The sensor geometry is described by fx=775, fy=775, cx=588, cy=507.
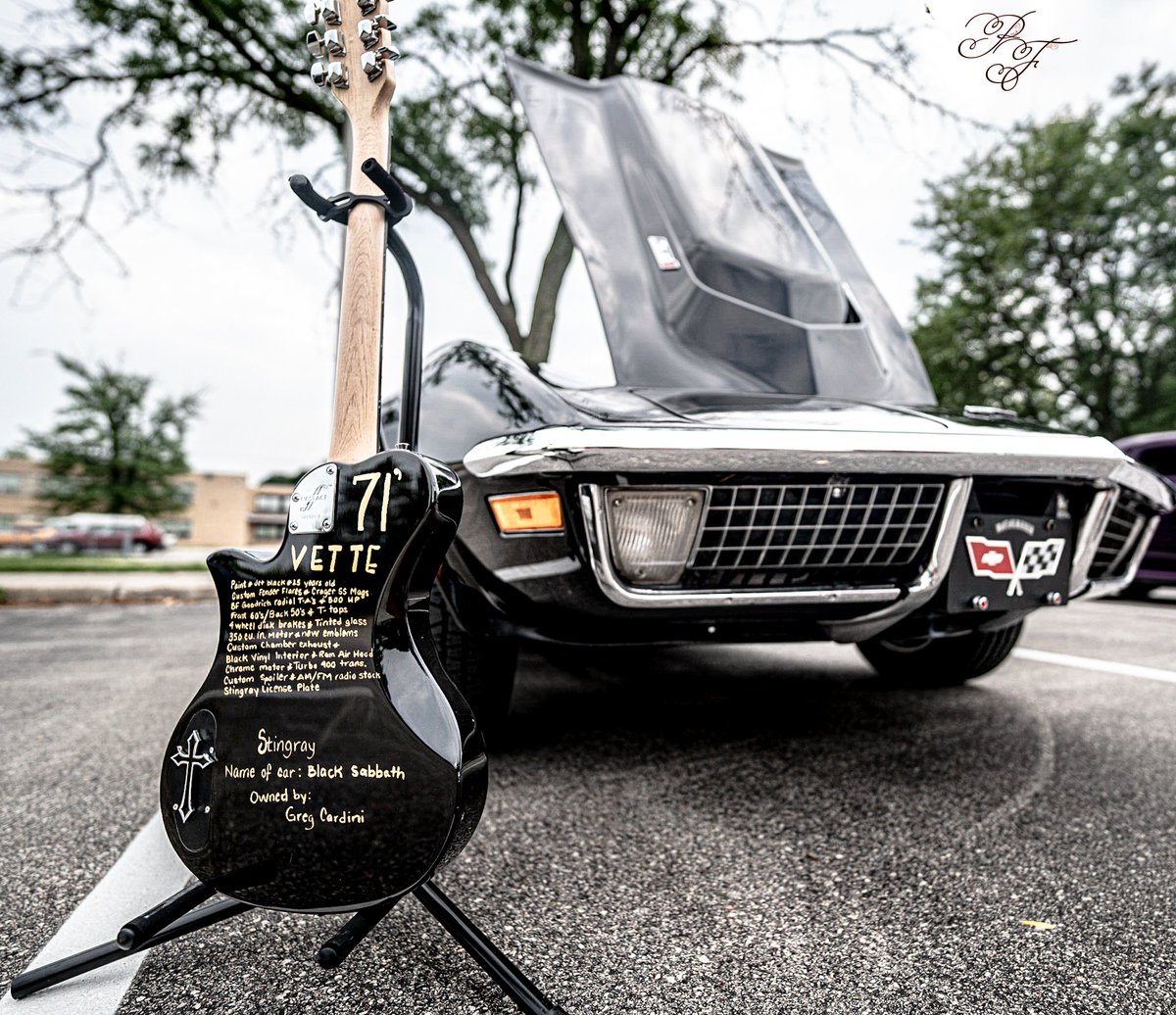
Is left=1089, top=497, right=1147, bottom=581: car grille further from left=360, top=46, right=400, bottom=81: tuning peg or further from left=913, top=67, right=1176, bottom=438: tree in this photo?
left=913, top=67, right=1176, bottom=438: tree

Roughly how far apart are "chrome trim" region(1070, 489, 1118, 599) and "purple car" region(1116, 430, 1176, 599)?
5.14 metres

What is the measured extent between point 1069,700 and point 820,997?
2.11 meters

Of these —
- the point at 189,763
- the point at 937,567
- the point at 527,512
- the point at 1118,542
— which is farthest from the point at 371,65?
the point at 1118,542

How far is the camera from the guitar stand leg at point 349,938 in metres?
0.94

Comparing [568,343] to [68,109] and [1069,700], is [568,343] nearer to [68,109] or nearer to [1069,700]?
[1069,700]

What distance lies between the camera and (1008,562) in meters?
1.67

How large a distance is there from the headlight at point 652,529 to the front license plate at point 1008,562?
0.60m

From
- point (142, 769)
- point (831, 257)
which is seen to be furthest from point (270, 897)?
point (831, 257)

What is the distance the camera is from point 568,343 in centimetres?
240

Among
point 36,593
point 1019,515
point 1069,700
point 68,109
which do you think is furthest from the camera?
point 68,109

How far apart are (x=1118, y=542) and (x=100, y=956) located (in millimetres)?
2243

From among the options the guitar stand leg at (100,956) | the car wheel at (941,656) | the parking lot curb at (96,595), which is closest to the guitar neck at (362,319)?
the guitar stand leg at (100,956)

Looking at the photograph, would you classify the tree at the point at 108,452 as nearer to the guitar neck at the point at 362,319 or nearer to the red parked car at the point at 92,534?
the red parked car at the point at 92,534

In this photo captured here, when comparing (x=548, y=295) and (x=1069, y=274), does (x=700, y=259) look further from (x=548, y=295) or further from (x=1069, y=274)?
(x=1069, y=274)
